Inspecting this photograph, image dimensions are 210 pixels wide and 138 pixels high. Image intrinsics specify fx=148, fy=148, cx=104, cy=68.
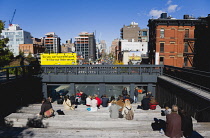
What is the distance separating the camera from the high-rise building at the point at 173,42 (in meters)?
33.6

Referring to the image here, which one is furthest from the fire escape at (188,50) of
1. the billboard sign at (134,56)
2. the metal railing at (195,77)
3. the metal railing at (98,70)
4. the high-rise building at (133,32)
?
the high-rise building at (133,32)

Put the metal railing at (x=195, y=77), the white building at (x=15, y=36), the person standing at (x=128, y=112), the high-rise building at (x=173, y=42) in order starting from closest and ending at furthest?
the person standing at (x=128, y=112), the metal railing at (x=195, y=77), the high-rise building at (x=173, y=42), the white building at (x=15, y=36)

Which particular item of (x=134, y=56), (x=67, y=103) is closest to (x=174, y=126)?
(x=67, y=103)

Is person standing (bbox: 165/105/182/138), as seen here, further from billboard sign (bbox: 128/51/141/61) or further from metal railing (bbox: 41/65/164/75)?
billboard sign (bbox: 128/51/141/61)

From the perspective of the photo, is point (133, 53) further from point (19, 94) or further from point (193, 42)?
point (19, 94)

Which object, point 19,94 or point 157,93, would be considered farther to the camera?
point 157,93

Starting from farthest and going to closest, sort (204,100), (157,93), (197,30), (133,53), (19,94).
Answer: (133,53) < (197,30) < (157,93) < (19,94) < (204,100)

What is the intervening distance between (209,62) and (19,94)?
2857cm

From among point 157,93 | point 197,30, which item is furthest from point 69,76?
point 197,30

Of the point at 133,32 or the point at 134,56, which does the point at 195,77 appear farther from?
the point at 133,32

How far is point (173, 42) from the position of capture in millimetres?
33906

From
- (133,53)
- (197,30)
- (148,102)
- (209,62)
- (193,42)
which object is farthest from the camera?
(133,53)

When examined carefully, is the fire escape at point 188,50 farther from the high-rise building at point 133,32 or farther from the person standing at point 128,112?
the high-rise building at point 133,32

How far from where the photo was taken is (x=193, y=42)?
111 feet
